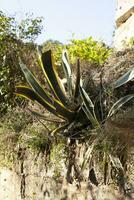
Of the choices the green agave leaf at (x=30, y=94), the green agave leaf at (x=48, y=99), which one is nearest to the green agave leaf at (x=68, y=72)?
the green agave leaf at (x=48, y=99)

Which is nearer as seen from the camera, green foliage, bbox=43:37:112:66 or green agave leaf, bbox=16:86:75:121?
green agave leaf, bbox=16:86:75:121

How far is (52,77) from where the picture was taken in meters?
5.97

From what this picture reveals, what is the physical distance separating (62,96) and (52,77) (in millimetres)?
309

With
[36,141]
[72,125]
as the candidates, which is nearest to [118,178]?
[72,125]

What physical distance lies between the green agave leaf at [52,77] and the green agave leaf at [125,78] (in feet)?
2.49

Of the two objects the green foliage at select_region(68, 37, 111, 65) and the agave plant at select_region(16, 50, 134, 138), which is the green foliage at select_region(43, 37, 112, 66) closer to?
the green foliage at select_region(68, 37, 111, 65)

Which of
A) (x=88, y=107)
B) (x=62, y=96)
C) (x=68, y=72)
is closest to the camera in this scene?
(x=88, y=107)

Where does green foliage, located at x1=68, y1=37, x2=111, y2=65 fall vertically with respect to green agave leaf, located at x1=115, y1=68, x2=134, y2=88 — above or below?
above

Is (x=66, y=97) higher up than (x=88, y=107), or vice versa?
(x=66, y=97)

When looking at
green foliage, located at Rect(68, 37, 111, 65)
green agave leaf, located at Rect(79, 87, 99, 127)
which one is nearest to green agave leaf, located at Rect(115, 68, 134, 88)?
green agave leaf, located at Rect(79, 87, 99, 127)

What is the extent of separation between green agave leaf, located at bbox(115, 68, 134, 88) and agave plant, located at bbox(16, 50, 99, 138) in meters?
0.47

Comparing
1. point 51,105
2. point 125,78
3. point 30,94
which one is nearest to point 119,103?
point 125,78

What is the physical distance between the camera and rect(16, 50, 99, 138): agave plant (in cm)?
561

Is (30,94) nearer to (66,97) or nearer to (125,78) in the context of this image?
(66,97)
